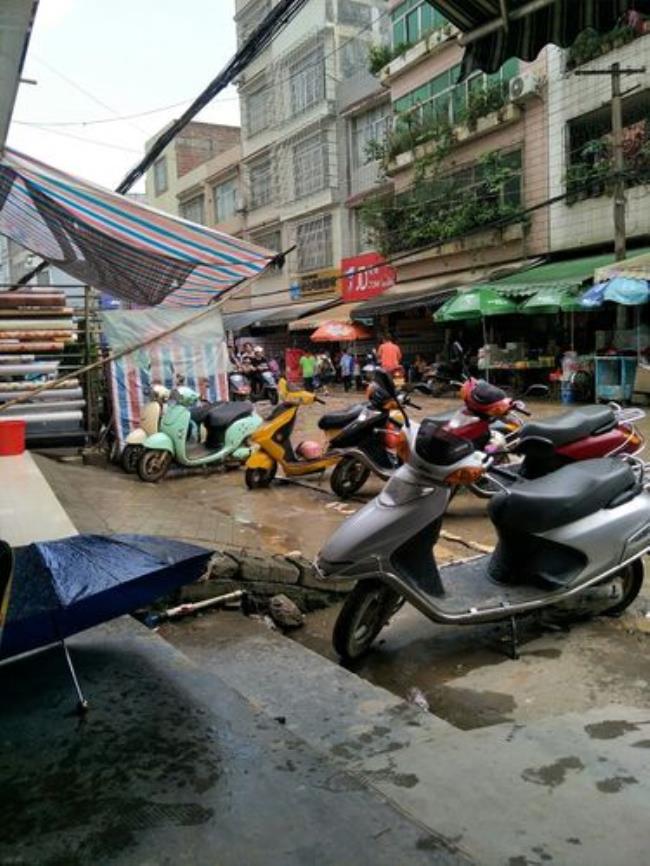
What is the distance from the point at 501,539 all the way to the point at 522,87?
57.1 ft

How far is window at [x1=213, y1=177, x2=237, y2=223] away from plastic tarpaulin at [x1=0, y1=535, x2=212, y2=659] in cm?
3286

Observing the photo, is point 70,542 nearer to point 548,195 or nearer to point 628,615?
point 628,615

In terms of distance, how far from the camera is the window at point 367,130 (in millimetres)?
25383

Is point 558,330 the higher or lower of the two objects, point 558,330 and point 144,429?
the higher

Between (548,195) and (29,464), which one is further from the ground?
(548,195)

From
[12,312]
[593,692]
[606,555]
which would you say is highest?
[12,312]

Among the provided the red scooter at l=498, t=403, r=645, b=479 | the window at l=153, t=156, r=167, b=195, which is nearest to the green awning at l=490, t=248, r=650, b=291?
the red scooter at l=498, t=403, r=645, b=479

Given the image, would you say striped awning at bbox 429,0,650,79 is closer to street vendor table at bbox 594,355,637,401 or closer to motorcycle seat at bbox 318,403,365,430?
motorcycle seat at bbox 318,403,365,430

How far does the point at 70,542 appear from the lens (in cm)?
283

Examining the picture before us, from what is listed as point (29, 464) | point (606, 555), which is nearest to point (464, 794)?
point (606, 555)

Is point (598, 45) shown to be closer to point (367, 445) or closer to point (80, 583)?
point (367, 445)

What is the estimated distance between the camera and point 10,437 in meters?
7.84

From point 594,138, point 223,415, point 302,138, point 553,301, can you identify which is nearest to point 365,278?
point 302,138

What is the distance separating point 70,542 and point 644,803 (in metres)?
2.16
